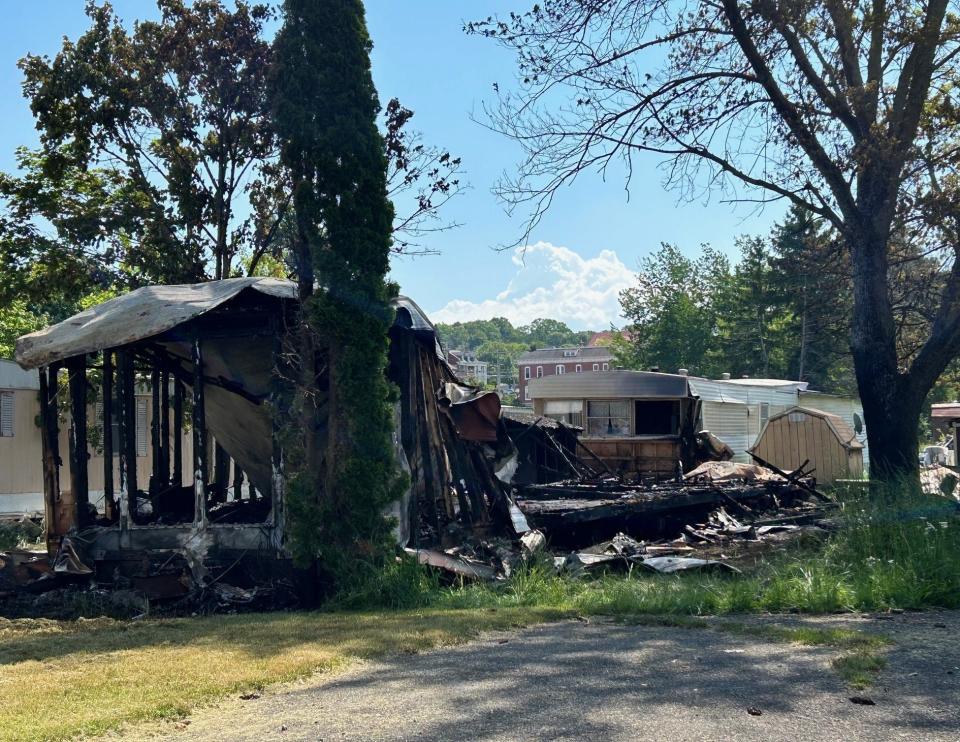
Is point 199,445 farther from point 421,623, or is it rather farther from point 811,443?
point 811,443

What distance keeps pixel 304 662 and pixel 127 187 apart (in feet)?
41.6

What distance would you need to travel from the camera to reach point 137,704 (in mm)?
5340

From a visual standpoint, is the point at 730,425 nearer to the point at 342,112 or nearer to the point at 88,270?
the point at 88,270

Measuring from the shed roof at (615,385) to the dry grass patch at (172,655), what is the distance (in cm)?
1544

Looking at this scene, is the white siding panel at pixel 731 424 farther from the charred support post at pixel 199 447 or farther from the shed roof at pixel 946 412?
the charred support post at pixel 199 447

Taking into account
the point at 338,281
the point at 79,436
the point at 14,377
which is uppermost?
the point at 338,281

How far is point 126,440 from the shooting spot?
1102cm

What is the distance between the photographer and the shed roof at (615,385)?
Answer: 2330cm

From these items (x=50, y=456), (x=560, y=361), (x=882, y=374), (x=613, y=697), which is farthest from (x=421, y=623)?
(x=560, y=361)

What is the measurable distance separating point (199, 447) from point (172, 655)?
3.83m

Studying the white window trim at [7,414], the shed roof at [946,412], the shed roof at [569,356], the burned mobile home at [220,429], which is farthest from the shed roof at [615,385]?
the shed roof at [569,356]

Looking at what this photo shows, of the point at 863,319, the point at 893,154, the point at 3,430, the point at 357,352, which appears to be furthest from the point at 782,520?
the point at 3,430

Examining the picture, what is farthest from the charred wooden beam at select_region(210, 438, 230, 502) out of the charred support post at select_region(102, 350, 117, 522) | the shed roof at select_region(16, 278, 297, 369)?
the shed roof at select_region(16, 278, 297, 369)

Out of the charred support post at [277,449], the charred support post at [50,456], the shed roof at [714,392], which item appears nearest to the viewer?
the charred support post at [277,449]
